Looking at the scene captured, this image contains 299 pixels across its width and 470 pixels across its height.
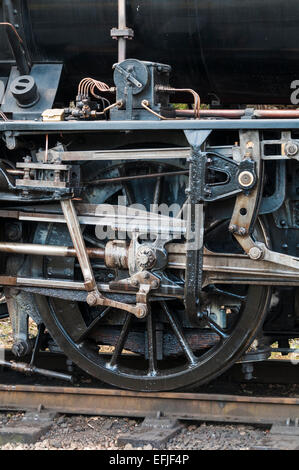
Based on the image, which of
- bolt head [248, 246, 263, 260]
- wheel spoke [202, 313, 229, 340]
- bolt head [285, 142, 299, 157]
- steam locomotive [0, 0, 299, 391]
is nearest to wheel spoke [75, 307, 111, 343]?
steam locomotive [0, 0, 299, 391]

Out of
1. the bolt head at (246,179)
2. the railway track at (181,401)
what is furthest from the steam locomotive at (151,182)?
the railway track at (181,401)

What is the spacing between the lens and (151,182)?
16.9 feet

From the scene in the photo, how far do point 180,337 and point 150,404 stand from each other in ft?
1.58

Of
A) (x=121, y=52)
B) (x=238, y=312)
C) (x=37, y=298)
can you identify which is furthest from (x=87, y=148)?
(x=238, y=312)

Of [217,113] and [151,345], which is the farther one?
[151,345]

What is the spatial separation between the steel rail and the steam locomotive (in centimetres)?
10

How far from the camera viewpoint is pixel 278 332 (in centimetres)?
539

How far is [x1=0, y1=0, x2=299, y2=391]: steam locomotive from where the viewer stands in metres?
4.64

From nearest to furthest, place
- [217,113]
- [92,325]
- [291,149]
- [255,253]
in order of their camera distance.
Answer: [291,149] < [255,253] < [217,113] < [92,325]

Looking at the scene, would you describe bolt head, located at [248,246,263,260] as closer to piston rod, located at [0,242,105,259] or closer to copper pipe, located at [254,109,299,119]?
copper pipe, located at [254,109,299,119]

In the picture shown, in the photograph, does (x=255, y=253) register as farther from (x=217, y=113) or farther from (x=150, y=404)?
(x=150, y=404)

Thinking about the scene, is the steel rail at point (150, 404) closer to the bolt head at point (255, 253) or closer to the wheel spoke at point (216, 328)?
the wheel spoke at point (216, 328)

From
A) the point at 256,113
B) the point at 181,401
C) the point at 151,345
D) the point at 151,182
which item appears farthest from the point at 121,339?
the point at 256,113

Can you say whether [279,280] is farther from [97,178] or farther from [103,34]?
[103,34]
